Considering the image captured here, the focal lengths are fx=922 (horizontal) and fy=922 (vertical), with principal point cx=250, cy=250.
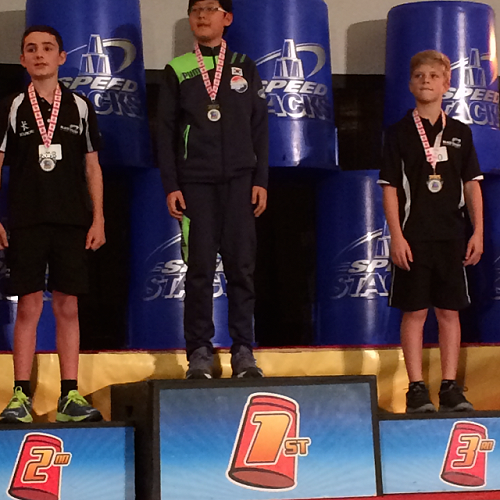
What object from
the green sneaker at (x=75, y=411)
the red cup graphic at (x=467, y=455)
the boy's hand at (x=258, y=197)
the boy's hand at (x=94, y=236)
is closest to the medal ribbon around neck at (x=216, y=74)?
the boy's hand at (x=258, y=197)

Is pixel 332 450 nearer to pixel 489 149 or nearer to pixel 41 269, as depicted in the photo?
pixel 41 269

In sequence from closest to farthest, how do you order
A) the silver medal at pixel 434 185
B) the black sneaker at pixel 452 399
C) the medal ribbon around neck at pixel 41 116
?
1. the medal ribbon around neck at pixel 41 116
2. the black sneaker at pixel 452 399
3. the silver medal at pixel 434 185

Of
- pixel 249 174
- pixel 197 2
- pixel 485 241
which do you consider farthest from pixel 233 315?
pixel 485 241

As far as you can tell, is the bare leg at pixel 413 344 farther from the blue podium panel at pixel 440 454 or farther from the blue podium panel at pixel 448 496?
the blue podium panel at pixel 448 496

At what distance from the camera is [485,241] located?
13.7 ft

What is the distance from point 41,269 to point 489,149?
→ 206 centimetres

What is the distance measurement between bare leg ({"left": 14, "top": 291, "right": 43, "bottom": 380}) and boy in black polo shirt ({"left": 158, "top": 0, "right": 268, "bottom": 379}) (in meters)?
0.50

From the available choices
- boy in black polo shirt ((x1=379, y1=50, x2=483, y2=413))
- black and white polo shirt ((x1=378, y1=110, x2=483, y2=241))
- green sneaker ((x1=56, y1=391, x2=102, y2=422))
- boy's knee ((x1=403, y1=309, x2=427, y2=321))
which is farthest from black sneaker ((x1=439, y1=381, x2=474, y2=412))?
green sneaker ((x1=56, y1=391, x2=102, y2=422))

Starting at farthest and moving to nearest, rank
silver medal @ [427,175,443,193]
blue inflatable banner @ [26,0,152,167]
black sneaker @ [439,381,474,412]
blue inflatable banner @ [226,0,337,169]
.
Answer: blue inflatable banner @ [226,0,337,169] → blue inflatable banner @ [26,0,152,167] → silver medal @ [427,175,443,193] → black sneaker @ [439,381,474,412]

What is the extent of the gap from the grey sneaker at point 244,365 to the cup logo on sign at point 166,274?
78 cm

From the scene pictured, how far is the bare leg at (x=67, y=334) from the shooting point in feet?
9.99

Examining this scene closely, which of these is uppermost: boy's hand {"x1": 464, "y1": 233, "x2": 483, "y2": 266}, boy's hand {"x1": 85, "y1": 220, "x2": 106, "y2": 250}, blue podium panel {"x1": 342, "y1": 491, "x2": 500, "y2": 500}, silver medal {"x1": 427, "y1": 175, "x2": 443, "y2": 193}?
silver medal {"x1": 427, "y1": 175, "x2": 443, "y2": 193}

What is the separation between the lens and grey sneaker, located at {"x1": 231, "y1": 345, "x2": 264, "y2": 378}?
9.87 feet

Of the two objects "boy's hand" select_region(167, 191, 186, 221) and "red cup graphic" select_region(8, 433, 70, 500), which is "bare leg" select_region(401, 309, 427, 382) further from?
"red cup graphic" select_region(8, 433, 70, 500)
